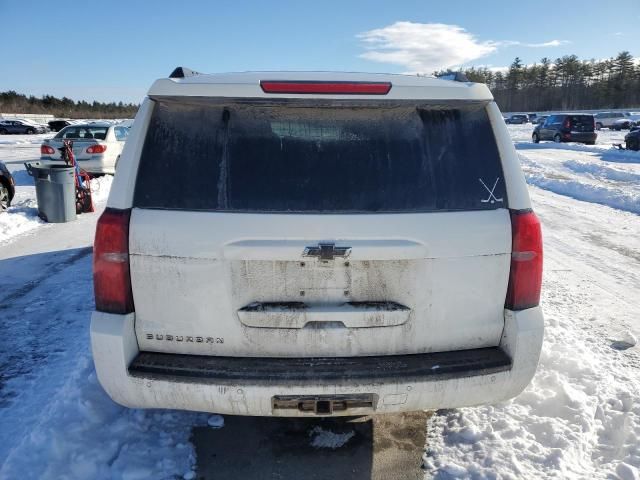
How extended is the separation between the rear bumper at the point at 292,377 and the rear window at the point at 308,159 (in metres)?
0.71

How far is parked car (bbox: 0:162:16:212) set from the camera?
9547mm

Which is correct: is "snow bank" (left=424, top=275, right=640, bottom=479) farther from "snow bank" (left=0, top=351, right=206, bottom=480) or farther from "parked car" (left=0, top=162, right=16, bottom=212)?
"parked car" (left=0, top=162, right=16, bottom=212)

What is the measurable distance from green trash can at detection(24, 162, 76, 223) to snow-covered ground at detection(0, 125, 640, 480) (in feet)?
9.63

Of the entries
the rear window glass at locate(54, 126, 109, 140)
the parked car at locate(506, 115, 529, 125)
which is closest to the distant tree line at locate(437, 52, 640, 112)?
the parked car at locate(506, 115, 529, 125)

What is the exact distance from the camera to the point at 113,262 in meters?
2.38

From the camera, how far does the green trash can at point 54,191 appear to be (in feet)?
30.0

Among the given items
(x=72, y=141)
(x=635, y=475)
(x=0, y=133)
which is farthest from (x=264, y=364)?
(x=0, y=133)

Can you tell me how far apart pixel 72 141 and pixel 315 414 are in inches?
567

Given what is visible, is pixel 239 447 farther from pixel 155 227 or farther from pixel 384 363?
pixel 155 227

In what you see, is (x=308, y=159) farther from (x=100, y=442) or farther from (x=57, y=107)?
(x=57, y=107)

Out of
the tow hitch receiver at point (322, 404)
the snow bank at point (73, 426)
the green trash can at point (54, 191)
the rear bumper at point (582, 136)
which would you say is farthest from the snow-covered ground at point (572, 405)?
the rear bumper at point (582, 136)

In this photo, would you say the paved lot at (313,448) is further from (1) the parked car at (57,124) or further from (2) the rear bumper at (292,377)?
(1) the parked car at (57,124)

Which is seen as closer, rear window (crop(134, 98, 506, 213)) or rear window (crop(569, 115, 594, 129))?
rear window (crop(134, 98, 506, 213))

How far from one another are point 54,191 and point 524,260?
30.0 feet
